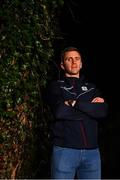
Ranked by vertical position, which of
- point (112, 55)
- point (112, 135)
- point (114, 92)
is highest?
point (112, 55)

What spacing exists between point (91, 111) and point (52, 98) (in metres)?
0.40

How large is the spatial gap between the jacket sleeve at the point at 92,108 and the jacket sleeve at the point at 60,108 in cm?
6

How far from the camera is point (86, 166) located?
5148 mm

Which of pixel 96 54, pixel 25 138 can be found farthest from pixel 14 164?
pixel 96 54

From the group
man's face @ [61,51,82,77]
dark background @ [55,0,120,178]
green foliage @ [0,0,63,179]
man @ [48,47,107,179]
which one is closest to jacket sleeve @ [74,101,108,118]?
man @ [48,47,107,179]

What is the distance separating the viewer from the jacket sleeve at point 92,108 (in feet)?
16.8

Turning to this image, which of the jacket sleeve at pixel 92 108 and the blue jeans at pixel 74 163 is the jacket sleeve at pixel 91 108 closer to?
the jacket sleeve at pixel 92 108

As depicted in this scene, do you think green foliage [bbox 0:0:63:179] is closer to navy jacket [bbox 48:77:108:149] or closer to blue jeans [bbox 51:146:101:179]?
navy jacket [bbox 48:77:108:149]

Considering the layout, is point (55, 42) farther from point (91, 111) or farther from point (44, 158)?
point (91, 111)

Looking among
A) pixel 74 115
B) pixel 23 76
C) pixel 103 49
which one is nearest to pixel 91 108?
pixel 74 115

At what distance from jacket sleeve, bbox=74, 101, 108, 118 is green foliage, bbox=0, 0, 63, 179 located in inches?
33.5

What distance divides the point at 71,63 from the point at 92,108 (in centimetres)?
48

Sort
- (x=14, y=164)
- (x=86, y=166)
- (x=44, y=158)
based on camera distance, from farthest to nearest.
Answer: (x=44, y=158)
(x=14, y=164)
(x=86, y=166)

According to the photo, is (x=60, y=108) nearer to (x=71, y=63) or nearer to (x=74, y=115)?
(x=74, y=115)
